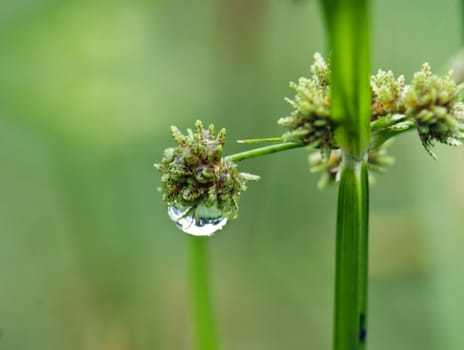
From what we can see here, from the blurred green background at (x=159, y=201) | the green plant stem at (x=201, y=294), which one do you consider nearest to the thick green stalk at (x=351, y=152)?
the green plant stem at (x=201, y=294)

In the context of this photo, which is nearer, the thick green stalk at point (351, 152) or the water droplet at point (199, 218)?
the thick green stalk at point (351, 152)

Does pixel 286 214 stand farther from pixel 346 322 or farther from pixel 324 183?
pixel 346 322

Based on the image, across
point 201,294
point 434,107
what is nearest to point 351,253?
point 434,107

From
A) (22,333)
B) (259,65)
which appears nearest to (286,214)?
(259,65)

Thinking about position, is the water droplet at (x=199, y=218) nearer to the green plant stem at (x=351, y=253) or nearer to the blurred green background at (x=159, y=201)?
the green plant stem at (x=351, y=253)

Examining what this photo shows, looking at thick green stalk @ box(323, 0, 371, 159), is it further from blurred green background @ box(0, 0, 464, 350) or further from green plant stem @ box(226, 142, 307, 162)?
blurred green background @ box(0, 0, 464, 350)

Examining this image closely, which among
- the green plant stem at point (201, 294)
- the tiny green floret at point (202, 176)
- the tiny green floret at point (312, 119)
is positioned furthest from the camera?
the green plant stem at point (201, 294)
